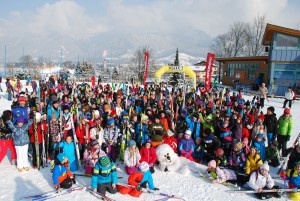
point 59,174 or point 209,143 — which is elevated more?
point 209,143

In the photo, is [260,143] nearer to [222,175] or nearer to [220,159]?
[220,159]

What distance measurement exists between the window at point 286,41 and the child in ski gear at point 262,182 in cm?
2013

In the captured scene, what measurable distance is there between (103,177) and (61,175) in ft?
3.26

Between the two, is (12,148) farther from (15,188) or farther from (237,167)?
(237,167)

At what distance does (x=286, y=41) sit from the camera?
2200cm

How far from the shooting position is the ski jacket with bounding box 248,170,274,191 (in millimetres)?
5359

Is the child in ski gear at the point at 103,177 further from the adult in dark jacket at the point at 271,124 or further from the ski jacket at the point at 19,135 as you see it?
the adult in dark jacket at the point at 271,124

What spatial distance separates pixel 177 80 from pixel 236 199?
2965cm

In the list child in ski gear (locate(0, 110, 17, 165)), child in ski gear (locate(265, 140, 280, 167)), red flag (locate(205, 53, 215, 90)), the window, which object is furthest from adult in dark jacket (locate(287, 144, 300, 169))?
the window

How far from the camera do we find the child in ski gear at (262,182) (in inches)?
209

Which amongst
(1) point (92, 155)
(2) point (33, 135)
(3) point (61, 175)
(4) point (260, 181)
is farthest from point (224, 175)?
(2) point (33, 135)

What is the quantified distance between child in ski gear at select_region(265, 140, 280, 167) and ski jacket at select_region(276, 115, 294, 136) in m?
0.89

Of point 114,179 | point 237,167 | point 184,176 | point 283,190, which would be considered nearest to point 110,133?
point 114,179

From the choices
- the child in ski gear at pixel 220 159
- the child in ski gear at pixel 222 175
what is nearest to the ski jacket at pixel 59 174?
the child in ski gear at pixel 222 175
